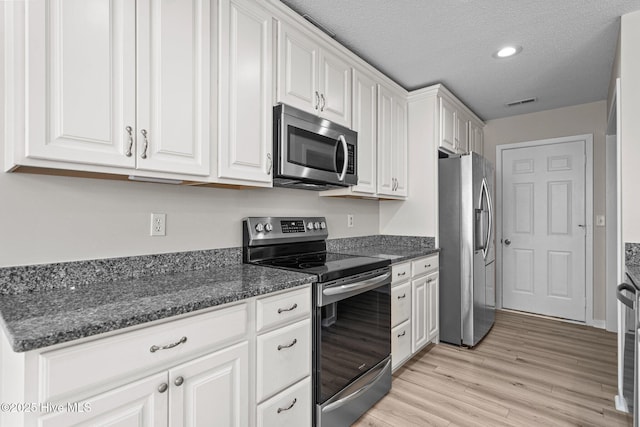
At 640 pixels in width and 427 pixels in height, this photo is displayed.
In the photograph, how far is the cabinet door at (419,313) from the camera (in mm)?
2648

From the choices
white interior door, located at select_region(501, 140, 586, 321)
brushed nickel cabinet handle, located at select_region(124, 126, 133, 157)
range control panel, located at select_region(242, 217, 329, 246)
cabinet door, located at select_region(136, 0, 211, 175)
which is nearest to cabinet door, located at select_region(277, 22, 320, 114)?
cabinet door, located at select_region(136, 0, 211, 175)

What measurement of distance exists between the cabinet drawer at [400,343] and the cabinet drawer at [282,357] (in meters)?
0.95

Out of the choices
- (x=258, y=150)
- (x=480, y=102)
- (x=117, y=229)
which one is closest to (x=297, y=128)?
(x=258, y=150)

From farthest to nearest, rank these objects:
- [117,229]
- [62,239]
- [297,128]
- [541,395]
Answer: [541,395]
[297,128]
[117,229]
[62,239]

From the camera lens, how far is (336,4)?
6.52ft

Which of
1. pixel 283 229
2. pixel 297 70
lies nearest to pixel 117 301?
pixel 283 229

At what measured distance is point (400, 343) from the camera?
2.46 m

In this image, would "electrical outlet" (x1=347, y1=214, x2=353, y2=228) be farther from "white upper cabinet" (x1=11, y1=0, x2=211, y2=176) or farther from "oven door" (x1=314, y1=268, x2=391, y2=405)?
"white upper cabinet" (x1=11, y1=0, x2=211, y2=176)

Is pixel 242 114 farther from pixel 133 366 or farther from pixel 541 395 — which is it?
pixel 541 395

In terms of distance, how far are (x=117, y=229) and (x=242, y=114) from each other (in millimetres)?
822

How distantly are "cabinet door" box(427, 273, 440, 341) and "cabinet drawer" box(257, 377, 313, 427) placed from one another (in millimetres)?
1607

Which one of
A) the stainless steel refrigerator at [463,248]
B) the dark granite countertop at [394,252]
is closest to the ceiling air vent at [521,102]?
the stainless steel refrigerator at [463,248]

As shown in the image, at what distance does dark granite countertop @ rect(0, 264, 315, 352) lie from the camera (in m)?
0.88

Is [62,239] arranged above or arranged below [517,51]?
→ below
